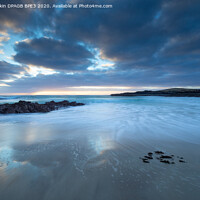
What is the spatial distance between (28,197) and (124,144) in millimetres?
2418

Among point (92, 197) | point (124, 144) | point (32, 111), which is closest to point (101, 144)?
point (124, 144)

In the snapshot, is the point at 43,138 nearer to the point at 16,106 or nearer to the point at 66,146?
the point at 66,146

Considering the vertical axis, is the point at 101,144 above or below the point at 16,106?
below

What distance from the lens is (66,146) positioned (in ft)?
9.94

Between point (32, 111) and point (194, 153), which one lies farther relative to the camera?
point (32, 111)

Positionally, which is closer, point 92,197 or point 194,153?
point 92,197

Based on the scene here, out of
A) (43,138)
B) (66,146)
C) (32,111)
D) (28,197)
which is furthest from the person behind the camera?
(32,111)

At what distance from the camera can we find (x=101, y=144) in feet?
10.5

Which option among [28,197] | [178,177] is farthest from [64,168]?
[178,177]

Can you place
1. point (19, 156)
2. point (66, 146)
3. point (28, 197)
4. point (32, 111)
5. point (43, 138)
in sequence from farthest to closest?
1. point (32, 111)
2. point (43, 138)
3. point (66, 146)
4. point (19, 156)
5. point (28, 197)

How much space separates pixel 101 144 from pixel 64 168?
1.32 meters

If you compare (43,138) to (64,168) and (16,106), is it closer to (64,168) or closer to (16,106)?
(64,168)

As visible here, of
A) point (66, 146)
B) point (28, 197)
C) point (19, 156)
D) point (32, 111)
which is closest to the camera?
point (28, 197)

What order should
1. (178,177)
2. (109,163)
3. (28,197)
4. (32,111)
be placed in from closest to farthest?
(28,197), (178,177), (109,163), (32,111)
